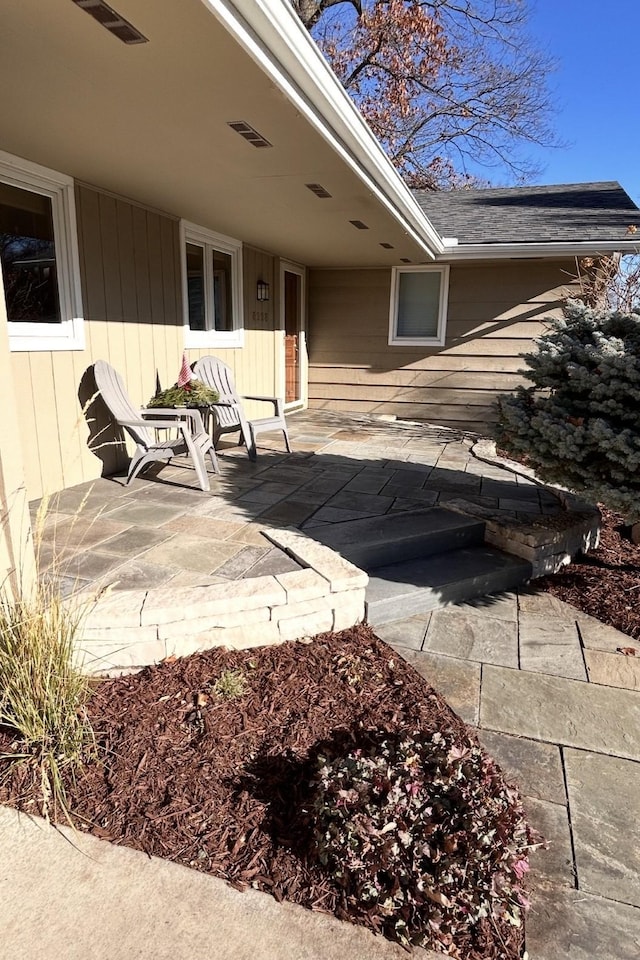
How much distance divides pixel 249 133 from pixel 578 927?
3282 mm

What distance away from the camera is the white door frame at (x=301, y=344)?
741 cm

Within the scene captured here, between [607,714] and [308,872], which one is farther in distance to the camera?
[607,714]

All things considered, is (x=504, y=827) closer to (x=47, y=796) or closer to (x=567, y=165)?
(x=47, y=796)

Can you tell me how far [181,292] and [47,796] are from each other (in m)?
4.36

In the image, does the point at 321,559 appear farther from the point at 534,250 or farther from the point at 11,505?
the point at 534,250

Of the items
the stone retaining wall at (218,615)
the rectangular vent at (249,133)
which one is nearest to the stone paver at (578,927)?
the stone retaining wall at (218,615)

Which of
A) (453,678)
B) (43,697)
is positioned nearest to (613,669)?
(453,678)

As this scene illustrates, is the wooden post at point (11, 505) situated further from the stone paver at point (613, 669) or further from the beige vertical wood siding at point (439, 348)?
the beige vertical wood siding at point (439, 348)

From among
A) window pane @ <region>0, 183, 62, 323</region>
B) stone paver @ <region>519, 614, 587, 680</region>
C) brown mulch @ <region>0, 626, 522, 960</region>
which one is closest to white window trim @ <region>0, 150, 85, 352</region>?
window pane @ <region>0, 183, 62, 323</region>

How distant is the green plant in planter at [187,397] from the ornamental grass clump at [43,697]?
2.87m

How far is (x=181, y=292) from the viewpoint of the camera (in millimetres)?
5105

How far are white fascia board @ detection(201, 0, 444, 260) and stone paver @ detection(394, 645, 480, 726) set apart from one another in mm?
2389

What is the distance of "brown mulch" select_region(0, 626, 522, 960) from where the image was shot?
1.48m

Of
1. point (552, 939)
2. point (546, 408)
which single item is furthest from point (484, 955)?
point (546, 408)
